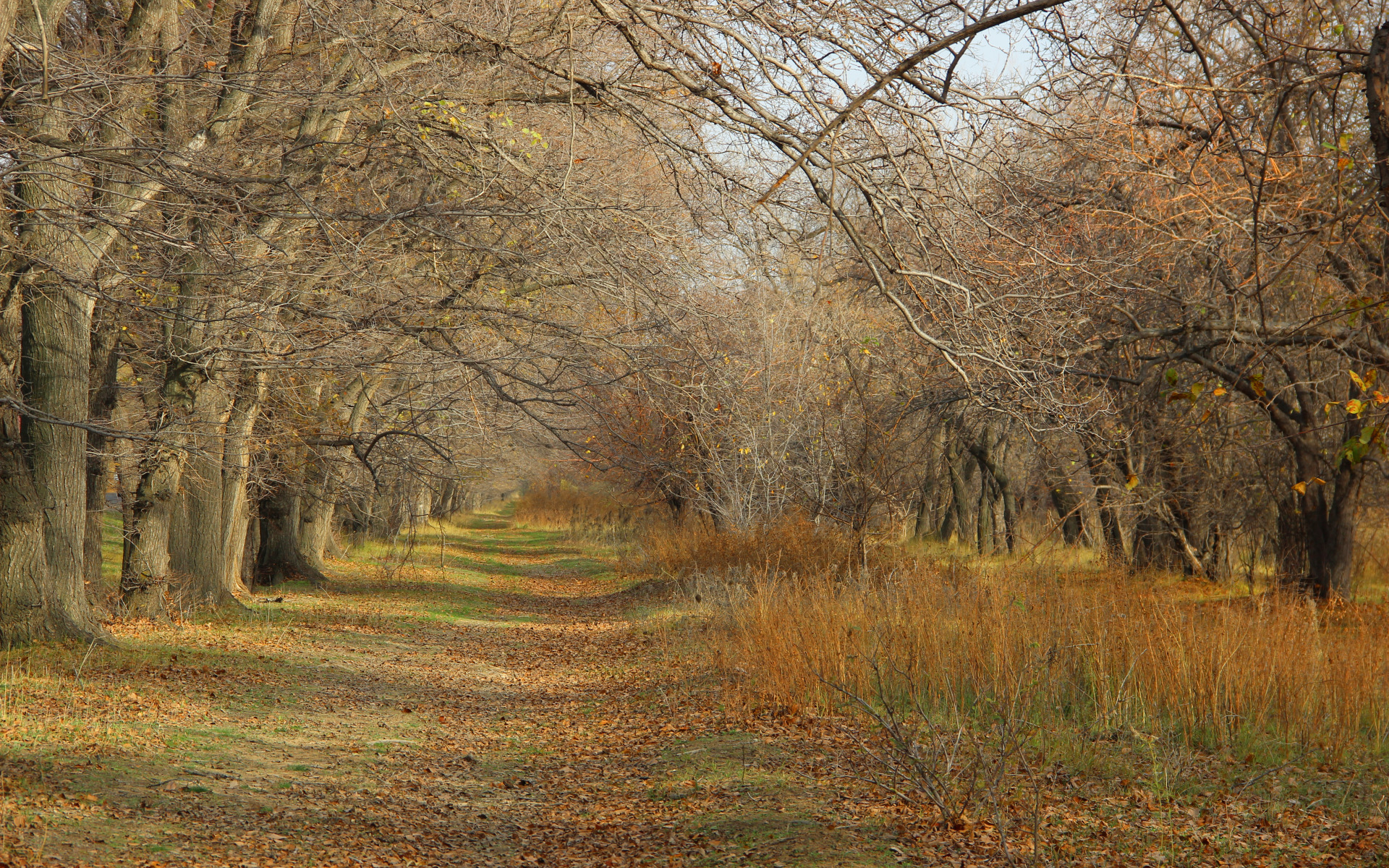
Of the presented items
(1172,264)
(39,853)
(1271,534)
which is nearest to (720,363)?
(1172,264)

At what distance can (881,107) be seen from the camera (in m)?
6.38

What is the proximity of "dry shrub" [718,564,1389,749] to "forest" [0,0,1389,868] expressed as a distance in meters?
0.05

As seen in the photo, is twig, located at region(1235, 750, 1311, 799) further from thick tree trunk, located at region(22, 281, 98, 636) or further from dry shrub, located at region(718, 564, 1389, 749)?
thick tree trunk, located at region(22, 281, 98, 636)

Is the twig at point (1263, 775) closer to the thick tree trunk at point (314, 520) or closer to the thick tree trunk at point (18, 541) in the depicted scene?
the thick tree trunk at point (18, 541)

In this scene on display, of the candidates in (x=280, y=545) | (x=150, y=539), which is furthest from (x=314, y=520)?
(x=150, y=539)

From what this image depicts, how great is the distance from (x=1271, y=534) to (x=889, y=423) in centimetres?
568

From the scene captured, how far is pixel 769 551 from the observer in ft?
50.3

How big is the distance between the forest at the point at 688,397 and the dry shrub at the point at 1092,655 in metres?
0.05

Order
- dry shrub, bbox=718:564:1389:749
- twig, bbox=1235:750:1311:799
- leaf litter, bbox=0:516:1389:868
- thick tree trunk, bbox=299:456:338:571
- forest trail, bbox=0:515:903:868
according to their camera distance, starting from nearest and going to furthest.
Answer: leaf litter, bbox=0:516:1389:868
forest trail, bbox=0:515:903:868
twig, bbox=1235:750:1311:799
dry shrub, bbox=718:564:1389:749
thick tree trunk, bbox=299:456:338:571

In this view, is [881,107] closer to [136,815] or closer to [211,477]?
[136,815]

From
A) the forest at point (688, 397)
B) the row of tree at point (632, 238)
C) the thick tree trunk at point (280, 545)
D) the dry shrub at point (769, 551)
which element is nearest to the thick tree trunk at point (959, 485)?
the dry shrub at point (769, 551)

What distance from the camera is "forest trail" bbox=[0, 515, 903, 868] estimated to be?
16.9ft

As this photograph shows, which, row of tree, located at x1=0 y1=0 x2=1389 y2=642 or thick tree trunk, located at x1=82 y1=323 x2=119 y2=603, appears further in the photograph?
thick tree trunk, located at x1=82 y1=323 x2=119 y2=603

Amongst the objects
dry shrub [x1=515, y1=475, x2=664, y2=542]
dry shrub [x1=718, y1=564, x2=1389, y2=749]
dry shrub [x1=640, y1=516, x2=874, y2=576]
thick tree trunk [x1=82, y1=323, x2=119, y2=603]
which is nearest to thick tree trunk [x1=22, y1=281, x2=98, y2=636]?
thick tree trunk [x1=82, y1=323, x2=119, y2=603]
